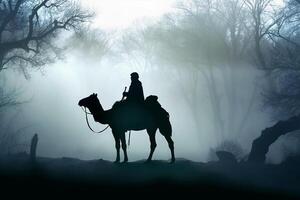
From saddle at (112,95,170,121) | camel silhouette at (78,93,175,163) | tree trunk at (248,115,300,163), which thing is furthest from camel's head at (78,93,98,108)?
A: tree trunk at (248,115,300,163)

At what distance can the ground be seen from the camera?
49.5 ft

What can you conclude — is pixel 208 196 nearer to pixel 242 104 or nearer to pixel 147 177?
pixel 147 177

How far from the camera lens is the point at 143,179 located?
53.8ft

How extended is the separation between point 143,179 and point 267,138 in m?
11.8

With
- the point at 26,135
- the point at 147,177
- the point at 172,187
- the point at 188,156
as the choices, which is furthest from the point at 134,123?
the point at 26,135

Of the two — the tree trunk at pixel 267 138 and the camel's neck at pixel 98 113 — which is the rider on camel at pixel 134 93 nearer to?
the camel's neck at pixel 98 113

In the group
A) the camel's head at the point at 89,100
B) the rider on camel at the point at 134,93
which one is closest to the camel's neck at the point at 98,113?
the camel's head at the point at 89,100

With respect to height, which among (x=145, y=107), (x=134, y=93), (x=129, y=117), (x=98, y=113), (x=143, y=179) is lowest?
(x=143, y=179)

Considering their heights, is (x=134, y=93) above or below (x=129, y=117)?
above

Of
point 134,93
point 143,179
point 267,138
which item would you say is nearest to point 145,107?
point 134,93

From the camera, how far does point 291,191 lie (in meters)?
17.3

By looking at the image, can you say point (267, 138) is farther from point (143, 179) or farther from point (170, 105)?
point (170, 105)

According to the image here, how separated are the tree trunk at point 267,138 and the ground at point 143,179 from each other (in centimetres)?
488

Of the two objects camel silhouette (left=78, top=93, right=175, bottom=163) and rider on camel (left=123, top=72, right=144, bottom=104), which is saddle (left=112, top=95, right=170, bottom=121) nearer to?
camel silhouette (left=78, top=93, right=175, bottom=163)
